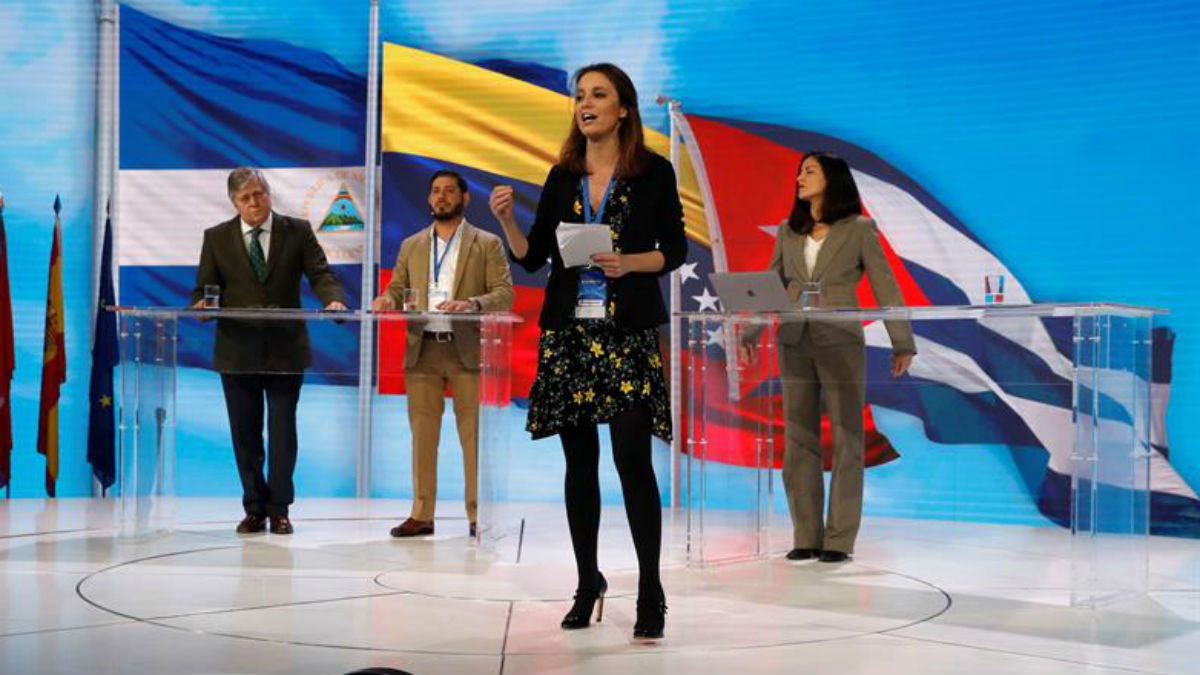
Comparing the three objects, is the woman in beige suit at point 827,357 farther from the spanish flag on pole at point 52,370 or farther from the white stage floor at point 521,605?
the spanish flag on pole at point 52,370

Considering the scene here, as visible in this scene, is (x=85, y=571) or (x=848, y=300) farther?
(x=848, y=300)

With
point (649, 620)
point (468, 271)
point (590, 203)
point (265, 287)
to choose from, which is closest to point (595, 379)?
point (590, 203)

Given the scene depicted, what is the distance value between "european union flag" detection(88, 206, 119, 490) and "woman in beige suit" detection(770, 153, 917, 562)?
156 inches

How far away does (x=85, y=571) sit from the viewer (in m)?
4.32

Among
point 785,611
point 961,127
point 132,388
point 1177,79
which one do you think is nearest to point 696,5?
point 961,127

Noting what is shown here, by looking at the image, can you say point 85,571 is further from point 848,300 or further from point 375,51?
point 375,51

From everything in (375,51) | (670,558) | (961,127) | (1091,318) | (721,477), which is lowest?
(670,558)

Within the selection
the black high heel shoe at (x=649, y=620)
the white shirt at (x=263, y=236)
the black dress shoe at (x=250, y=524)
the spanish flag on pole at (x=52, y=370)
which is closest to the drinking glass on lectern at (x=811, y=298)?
the black high heel shoe at (x=649, y=620)

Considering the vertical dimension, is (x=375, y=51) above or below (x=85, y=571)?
above

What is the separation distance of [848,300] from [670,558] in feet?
3.93

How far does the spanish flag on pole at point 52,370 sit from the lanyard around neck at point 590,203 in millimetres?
4523

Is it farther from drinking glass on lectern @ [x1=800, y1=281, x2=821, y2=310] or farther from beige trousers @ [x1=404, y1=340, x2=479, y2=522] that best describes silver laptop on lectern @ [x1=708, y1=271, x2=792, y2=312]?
beige trousers @ [x1=404, y1=340, x2=479, y2=522]

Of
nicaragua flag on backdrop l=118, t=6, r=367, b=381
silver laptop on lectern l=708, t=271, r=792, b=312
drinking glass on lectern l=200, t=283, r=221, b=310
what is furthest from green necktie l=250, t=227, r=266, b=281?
silver laptop on lectern l=708, t=271, r=792, b=312

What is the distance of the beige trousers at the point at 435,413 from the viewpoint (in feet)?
17.4
